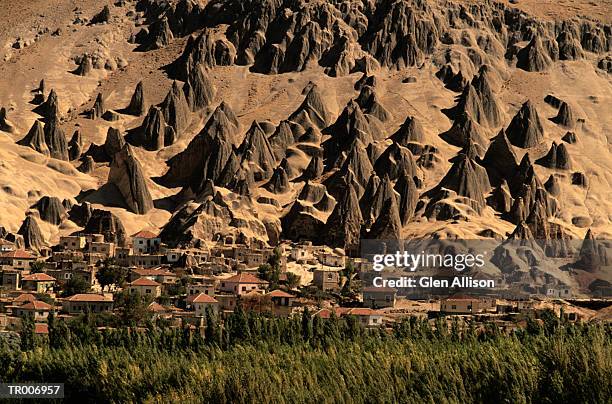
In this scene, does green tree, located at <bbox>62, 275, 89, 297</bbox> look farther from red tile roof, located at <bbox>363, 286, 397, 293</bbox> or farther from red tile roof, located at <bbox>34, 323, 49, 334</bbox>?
red tile roof, located at <bbox>363, 286, 397, 293</bbox>

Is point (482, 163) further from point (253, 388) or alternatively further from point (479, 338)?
point (253, 388)

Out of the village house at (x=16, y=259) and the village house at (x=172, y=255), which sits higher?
the village house at (x=172, y=255)

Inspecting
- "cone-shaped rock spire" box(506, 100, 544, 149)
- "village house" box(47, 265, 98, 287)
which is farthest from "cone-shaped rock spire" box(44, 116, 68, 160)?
"cone-shaped rock spire" box(506, 100, 544, 149)

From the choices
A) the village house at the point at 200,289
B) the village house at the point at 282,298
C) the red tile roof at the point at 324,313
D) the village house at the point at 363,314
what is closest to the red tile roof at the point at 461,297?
the village house at the point at 363,314

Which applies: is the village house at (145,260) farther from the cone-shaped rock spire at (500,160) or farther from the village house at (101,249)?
the cone-shaped rock spire at (500,160)

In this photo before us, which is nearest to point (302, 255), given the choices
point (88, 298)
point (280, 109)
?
point (88, 298)

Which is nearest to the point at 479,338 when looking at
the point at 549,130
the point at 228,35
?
the point at 549,130

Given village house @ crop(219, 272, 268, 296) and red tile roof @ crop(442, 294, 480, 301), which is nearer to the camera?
red tile roof @ crop(442, 294, 480, 301)
